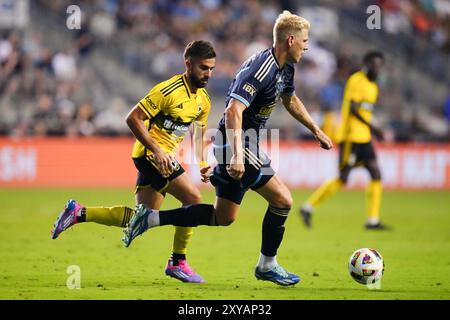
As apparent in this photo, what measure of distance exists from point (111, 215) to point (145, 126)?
938 mm

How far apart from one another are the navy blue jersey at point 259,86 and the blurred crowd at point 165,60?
11.3 metres

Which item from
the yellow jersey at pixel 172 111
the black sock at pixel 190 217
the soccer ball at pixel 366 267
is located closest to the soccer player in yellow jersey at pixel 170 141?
the yellow jersey at pixel 172 111

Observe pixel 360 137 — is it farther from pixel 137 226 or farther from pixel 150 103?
pixel 137 226

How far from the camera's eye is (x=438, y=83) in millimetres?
22078

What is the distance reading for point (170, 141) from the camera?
333 inches

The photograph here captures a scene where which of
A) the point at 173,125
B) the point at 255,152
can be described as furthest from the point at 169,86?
the point at 255,152

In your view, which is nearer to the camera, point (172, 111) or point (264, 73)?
point (264, 73)

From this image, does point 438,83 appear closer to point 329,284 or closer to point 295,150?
point 295,150

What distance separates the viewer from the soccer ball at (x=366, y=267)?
7.92m

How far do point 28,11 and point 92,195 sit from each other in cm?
585

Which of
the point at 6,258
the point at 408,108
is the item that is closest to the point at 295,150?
the point at 408,108

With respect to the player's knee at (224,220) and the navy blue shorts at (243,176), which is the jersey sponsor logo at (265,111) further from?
the player's knee at (224,220)

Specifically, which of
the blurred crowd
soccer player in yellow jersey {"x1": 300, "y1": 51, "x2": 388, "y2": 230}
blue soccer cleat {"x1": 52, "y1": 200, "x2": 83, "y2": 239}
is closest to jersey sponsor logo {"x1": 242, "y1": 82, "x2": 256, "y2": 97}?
blue soccer cleat {"x1": 52, "y1": 200, "x2": 83, "y2": 239}

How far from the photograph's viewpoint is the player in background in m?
7.45
